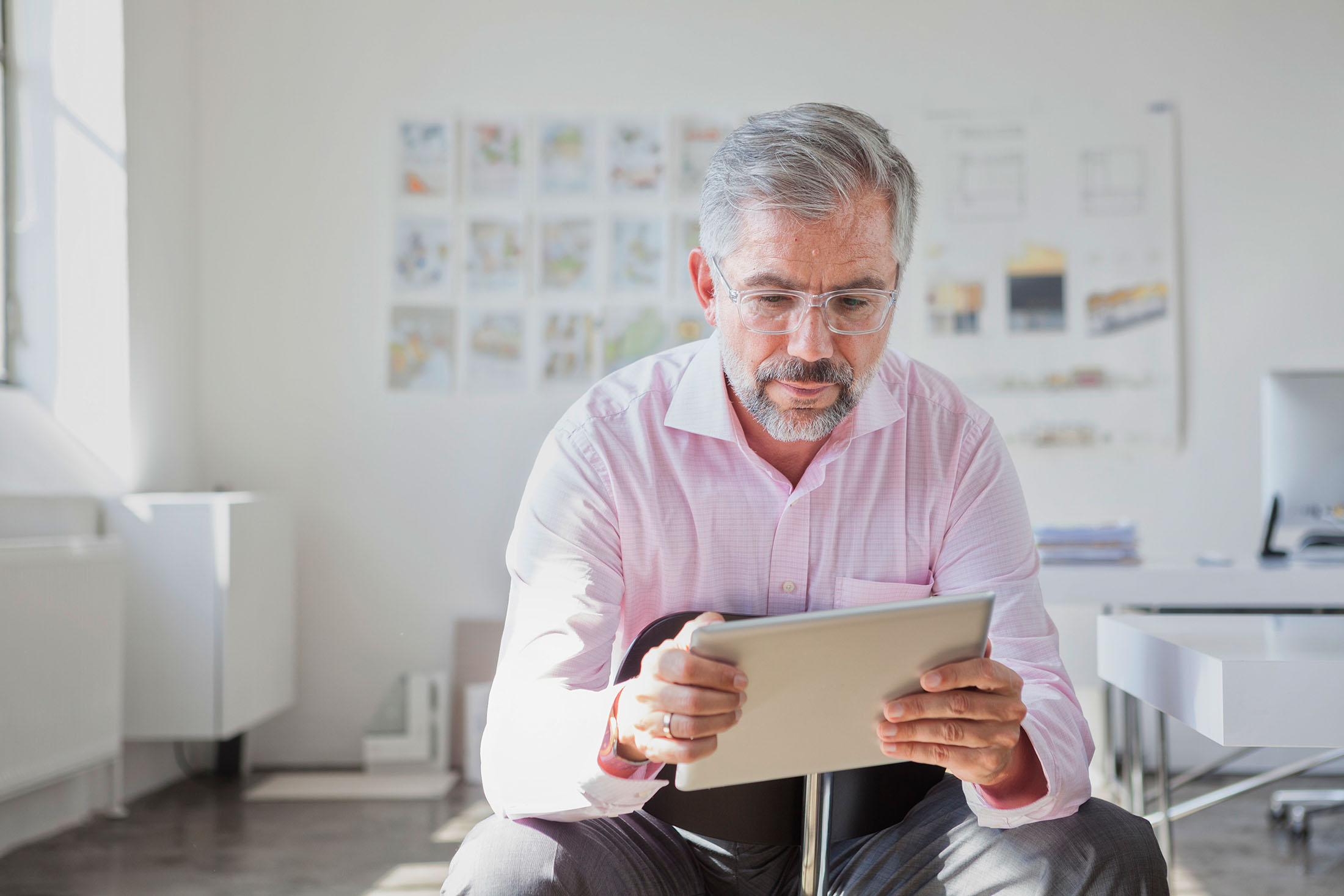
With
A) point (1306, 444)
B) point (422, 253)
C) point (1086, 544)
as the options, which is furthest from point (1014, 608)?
point (422, 253)

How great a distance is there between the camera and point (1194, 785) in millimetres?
3643

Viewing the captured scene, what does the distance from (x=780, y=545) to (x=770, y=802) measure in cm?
31

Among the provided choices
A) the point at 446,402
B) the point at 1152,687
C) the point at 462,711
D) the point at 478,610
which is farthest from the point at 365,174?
the point at 1152,687

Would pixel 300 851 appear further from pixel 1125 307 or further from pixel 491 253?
pixel 1125 307

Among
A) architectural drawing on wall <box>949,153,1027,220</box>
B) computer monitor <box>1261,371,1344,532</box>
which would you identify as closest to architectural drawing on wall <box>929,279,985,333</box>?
architectural drawing on wall <box>949,153,1027,220</box>

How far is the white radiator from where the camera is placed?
2.71 m

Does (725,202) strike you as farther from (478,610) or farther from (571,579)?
(478,610)

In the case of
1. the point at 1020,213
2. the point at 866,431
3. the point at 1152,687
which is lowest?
the point at 1152,687

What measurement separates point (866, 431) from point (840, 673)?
53 centimetres

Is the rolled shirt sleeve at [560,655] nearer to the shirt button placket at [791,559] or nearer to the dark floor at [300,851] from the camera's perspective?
the shirt button placket at [791,559]

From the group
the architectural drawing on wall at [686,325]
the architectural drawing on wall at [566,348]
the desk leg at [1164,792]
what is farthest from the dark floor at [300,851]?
the architectural drawing on wall at [686,325]

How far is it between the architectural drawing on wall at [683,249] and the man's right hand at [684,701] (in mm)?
3064

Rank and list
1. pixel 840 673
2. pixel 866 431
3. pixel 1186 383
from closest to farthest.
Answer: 1. pixel 840 673
2. pixel 866 431
3. pixel 1186 383

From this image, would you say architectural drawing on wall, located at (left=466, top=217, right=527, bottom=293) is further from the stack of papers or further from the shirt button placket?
the shirt button placket
